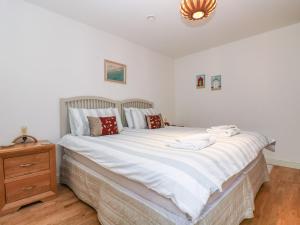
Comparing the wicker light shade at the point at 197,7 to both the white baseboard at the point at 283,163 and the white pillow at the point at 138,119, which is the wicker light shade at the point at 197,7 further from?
the white baseboard at the point at 283,163

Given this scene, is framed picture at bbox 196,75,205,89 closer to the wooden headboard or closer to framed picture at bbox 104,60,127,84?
the wooden headboard

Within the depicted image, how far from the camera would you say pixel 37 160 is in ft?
6.14

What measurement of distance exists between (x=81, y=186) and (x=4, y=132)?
1.09 meters

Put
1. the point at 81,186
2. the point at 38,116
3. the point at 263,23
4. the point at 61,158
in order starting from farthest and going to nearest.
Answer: the point at 263,23 → the point at 61,158 → the point at 38,116 → the point at 81,186

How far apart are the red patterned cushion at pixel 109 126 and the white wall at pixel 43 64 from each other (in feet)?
2.10

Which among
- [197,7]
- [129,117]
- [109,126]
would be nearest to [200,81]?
[129,117]

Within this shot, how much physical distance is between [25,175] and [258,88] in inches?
149

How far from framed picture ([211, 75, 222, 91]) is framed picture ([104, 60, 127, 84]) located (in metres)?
1.94

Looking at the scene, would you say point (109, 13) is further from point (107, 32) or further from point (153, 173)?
point (153, 173)

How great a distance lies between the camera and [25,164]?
1.80m

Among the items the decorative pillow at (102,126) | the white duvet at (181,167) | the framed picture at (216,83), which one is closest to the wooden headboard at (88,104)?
the decorative pillow at (102,126)

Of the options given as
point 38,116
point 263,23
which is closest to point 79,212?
point 38,116

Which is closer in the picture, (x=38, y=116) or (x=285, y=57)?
(x=38, y=116)

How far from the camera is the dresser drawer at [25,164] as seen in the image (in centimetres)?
170
